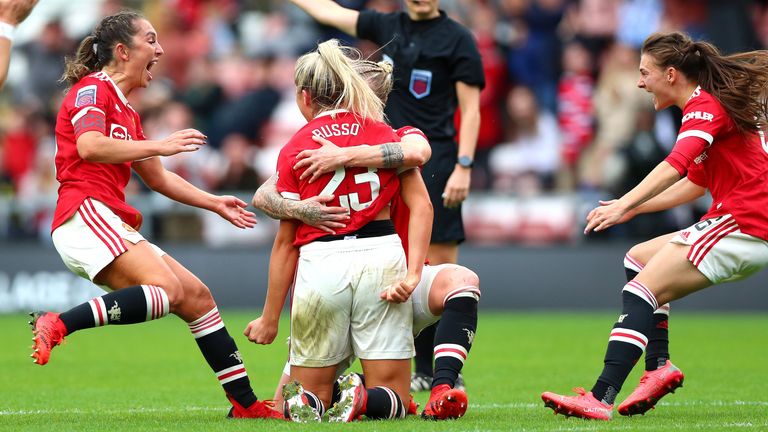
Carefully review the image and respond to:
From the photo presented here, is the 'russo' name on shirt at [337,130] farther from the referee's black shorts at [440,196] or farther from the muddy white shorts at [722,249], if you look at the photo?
the referee's black shorts at [440,196]

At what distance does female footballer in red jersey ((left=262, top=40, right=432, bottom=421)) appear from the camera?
5.36m

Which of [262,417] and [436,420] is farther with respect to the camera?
[262,417]

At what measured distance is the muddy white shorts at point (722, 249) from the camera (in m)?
5.63

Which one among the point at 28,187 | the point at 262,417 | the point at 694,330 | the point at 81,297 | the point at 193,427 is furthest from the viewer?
the point at 28,187

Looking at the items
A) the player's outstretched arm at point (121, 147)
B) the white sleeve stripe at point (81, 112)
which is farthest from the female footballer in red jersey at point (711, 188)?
the white sleeve stripe at point (81, 112)

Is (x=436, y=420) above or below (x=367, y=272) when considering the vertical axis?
below

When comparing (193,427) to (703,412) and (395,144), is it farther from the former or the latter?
(703,412)

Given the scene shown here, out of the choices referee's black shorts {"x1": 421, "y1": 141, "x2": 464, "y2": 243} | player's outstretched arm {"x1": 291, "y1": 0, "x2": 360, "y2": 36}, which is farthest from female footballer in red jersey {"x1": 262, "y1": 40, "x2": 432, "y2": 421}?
player's outstretched arm {"x1": 291, "y1": 0, "x2": 360, "y2": 36}

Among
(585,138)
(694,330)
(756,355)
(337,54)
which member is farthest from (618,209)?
(585,138)

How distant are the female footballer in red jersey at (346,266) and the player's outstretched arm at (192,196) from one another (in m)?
0.52

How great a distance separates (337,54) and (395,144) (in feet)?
1.74

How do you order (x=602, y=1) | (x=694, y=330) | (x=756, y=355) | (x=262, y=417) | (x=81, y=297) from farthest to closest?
(x=602, y=1), (x=81, y=297), (x=694, y=330), (x=756, y=355), (x=262, y=417)

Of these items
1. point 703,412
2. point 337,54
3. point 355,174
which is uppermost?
point 337,54

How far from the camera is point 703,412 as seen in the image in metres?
6.00
